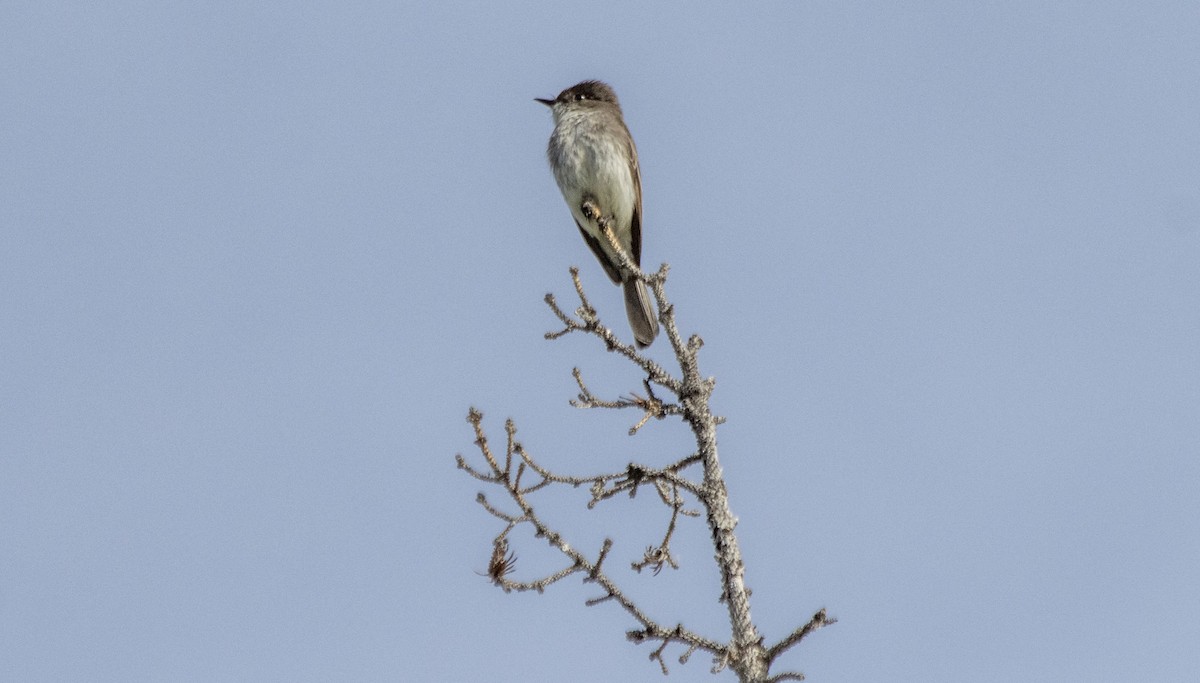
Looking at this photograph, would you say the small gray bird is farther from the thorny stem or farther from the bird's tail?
the thorny stem

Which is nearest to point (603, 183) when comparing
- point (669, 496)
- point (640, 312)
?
point (640, 312)

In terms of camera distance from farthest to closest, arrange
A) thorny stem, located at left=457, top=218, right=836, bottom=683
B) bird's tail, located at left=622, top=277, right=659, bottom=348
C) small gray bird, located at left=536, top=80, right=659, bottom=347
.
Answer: small gray bird, located at left=536, top=80, right=659, bottom=347 < bird's tail, located at left=622, top=277, right=659, bottom=348 < thorny stem, located at left=457, top=218, right=836, bottom=683

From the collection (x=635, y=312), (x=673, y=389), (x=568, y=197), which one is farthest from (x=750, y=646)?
(x=568, y=197)

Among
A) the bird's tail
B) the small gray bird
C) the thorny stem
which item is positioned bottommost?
the thorny stem

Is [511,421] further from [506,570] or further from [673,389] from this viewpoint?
[673,389]

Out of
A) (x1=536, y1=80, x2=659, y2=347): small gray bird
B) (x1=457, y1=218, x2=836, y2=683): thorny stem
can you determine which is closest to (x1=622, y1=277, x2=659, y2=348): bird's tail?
(x1=536, y1=80, x2=659, y2=347): small gray bird

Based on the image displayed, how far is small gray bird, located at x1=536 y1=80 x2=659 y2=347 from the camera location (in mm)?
10055

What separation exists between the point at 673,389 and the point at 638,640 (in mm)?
1049

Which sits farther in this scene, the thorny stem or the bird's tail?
the bird's tail

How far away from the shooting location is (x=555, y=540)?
4.64m

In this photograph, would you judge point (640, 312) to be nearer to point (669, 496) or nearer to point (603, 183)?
point (603, 183)

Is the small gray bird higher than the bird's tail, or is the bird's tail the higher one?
the small gray bird

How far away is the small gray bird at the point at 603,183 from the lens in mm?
10055

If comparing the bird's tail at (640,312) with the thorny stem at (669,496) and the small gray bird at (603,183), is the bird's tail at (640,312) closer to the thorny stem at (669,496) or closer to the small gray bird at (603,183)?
the small gray bird at (603,183)
